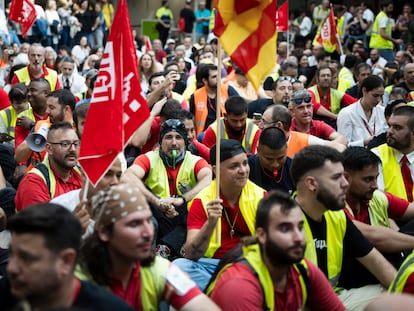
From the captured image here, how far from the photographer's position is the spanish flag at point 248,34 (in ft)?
19.1

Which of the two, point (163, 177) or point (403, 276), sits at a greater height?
point (403, 276)

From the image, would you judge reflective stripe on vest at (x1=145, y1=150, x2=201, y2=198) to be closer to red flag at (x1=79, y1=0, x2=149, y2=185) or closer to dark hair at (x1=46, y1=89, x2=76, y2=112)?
dark hair at (x1=46, y1=89, x2=76, y2=112)

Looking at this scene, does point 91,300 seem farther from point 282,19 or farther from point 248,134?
point 282,19

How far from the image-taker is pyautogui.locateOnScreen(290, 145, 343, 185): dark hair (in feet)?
17.2

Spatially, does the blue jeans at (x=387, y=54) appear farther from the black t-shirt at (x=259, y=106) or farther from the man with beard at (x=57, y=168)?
the man with beard at (x=57, y=168)

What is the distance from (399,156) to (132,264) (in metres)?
4.00

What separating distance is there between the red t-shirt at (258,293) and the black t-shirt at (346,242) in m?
0.64

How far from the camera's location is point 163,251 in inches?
267

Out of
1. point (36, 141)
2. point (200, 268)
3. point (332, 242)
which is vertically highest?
point (36, 141)

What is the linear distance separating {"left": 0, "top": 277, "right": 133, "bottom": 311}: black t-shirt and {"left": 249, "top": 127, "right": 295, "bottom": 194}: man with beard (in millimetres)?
3405

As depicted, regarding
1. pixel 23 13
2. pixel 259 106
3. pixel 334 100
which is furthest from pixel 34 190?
pixel 23 13

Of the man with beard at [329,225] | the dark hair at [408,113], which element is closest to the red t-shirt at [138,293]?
the man with beard at [329,225]

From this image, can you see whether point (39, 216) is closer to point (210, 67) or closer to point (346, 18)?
point (210, 67)

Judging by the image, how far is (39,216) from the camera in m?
3.68
